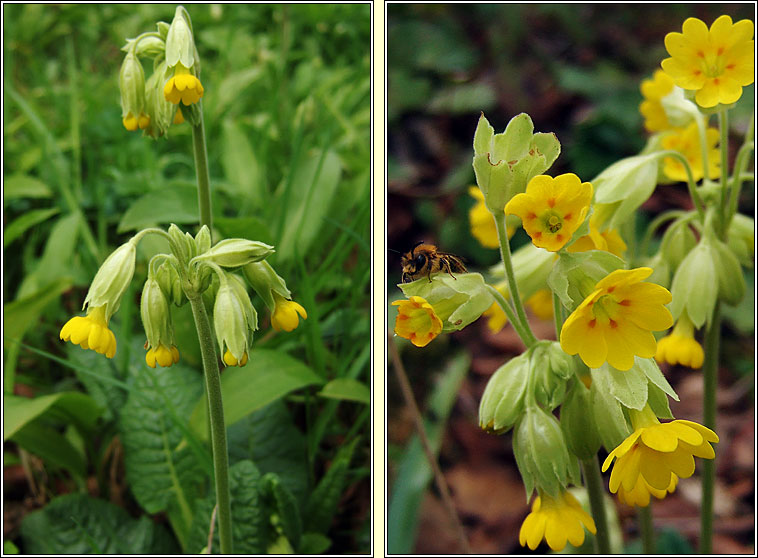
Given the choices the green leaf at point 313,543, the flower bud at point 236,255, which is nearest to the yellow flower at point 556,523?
the green leaf at point 313,543

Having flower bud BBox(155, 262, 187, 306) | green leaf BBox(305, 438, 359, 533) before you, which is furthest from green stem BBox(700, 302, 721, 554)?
flower bud BBox(155, 262, 187, 306)

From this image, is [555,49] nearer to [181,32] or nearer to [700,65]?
[700,65]

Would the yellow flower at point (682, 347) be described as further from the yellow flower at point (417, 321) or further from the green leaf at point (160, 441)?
the green leaf at point (160, 441)

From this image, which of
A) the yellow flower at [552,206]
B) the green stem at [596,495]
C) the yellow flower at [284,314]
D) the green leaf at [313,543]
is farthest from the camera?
the green leaf at [313,543]

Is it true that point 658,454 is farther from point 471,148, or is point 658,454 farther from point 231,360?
point 471,148

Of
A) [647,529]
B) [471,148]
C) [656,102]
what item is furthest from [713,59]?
[471,148]
